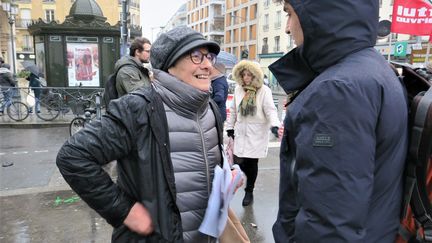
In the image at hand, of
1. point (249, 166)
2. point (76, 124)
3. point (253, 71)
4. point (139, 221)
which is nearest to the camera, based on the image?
point (139, 221)

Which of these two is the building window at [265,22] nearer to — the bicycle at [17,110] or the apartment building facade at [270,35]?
the apartment building facade at [270,35]

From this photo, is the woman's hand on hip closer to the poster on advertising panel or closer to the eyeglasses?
the eyeglasses

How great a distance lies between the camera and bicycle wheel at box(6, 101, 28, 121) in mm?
11516

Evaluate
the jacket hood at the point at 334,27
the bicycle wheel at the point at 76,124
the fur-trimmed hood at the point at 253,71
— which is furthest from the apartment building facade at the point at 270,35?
the jacket hood at the point at 334,27

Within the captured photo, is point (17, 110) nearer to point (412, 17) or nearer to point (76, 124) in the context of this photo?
point (76, 124)

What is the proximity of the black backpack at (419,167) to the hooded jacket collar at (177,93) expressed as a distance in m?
1.02

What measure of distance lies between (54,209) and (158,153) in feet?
11.0

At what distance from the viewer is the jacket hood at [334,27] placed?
130 centimetres

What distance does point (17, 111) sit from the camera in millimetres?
11508

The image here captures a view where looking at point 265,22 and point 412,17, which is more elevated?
point 265,22

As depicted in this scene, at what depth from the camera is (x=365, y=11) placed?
4.34 ft

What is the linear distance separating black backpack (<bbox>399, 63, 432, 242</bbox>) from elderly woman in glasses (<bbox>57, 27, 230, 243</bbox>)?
986mm

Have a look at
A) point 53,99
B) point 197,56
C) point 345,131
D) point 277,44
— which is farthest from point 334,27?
point 277,44

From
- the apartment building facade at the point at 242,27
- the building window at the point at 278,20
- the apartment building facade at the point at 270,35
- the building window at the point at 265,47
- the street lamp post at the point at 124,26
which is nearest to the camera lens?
the street lamp post at the point at 124,26
